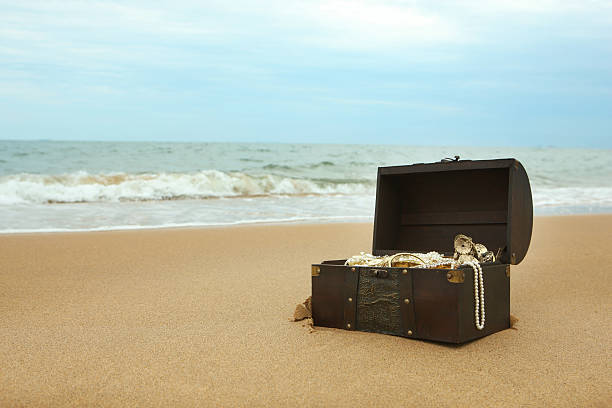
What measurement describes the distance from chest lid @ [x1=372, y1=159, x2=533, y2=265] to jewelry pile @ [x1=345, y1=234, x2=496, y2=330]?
15cm

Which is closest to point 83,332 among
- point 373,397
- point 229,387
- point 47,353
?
point 47,353

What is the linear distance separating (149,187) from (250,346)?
1263 centimetres

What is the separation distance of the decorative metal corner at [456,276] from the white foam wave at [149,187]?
1190 cm

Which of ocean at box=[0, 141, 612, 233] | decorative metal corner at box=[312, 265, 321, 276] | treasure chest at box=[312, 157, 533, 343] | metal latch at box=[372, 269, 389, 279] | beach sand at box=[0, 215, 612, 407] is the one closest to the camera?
beach sand at box=[0, 215, 612, 407]

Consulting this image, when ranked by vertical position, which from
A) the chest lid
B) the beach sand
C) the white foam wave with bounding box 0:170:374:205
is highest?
the chest lid

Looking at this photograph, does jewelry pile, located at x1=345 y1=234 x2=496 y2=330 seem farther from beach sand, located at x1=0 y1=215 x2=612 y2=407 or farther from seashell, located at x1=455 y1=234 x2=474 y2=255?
beach sand, located at x1=0 y1=215 x2=612 y2=407

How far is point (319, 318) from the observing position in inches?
125

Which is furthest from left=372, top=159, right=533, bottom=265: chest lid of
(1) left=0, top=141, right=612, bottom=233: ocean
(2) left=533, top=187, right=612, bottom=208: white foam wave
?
(2) left=533, top=187, right=612, bottom=208: white foam wave

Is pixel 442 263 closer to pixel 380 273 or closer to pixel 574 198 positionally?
pixel 380 273

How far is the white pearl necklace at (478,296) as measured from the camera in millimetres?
2791

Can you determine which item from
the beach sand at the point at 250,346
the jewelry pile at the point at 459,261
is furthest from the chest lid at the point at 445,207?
the beach sand at the point at 250,346

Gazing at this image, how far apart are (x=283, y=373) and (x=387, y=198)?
1.66m

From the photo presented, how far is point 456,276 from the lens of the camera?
105 inches

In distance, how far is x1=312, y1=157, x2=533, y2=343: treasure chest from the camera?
9.06 ft
